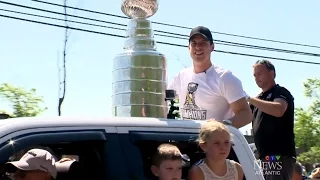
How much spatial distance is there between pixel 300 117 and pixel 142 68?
3601 cm

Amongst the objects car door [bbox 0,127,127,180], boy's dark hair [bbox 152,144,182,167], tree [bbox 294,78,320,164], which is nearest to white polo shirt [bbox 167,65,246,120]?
boy's dark hair [bbox 152,144,182,167]

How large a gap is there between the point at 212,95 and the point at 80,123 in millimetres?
1507

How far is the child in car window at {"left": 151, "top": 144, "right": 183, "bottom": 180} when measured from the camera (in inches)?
123

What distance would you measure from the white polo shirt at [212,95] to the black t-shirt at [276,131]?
0.81 m

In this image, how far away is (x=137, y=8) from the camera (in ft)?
15.1

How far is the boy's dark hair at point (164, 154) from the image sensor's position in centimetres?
314

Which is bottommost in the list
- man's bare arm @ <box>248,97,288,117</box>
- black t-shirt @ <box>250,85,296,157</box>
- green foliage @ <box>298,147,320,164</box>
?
green foliage @ <box>298,147,320,164</box>

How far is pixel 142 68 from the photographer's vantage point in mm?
4254

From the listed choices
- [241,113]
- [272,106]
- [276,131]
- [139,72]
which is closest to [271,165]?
[276,131]

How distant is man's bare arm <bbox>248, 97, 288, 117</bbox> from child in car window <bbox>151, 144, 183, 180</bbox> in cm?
183

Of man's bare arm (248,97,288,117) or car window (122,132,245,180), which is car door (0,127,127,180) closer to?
car window (122,132,245,180)

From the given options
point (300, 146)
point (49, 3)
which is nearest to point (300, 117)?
point (300, 146)

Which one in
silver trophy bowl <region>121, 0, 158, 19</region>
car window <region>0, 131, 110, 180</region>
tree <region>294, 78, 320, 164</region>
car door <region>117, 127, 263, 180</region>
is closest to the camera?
car window <region>0, 131, 110, 180</region>

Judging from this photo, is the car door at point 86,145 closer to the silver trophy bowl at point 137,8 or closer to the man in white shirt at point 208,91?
the man in white shirt at point 208,91
